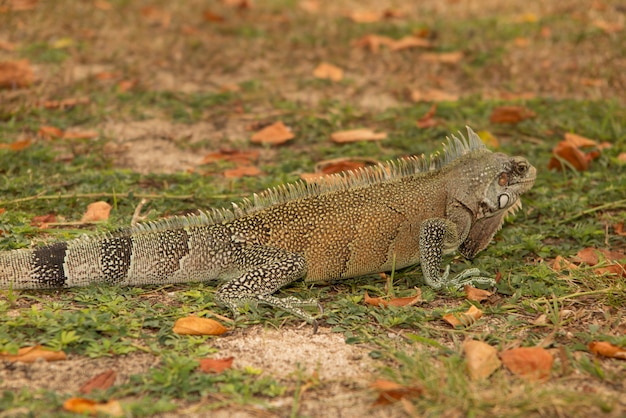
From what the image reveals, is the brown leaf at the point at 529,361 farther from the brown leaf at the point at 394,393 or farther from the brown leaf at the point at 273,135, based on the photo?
the brown leaf at the point at 273,135

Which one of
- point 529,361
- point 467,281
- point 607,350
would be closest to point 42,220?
point 467,281

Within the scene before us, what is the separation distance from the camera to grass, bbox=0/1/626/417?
4172 mm

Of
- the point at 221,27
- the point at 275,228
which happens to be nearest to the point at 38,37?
the point at 221,27

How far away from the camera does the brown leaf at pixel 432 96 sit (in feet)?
30.2

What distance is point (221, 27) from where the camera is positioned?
11.5 meters

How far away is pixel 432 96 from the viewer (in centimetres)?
931

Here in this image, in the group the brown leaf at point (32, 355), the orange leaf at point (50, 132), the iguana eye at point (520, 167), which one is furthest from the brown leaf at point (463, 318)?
the orange leaf at point (50, 132)

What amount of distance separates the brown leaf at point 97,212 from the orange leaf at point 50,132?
69.0 inches

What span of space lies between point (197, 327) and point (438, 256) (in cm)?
196

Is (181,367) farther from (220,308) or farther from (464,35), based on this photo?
(464,35)

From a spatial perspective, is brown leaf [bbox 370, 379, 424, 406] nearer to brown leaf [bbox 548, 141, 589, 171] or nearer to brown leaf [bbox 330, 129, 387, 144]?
brown leaf [bbox 548, 141, 589, 171]

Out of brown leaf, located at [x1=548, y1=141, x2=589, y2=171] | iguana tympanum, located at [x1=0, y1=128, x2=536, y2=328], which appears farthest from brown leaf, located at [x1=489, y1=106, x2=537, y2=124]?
iguana tympanum, located at [x1=0, y1=128, x2=536, y2=328]

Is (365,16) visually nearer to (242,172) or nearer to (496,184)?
(242,172)

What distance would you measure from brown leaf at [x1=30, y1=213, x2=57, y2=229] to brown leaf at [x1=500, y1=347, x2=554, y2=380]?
3.76 meters
